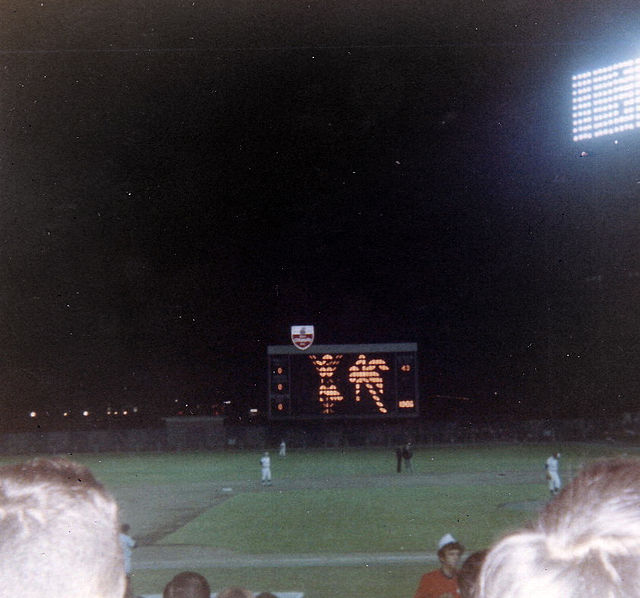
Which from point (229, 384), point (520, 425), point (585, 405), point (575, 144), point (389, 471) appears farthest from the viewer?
point (229, 384)

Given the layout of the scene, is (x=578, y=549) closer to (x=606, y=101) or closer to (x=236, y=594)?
(x=236, y=594)

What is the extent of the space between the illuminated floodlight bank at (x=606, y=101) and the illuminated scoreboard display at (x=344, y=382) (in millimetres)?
15798

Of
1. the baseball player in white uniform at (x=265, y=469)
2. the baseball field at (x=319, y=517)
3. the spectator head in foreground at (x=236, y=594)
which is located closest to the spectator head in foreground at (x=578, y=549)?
the baseball field at (x=319, y=517)

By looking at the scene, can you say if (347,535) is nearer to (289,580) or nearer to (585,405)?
(289,580)

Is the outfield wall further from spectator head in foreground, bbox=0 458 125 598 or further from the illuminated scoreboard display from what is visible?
spectator head in foreground, bbox=0 458 125 598

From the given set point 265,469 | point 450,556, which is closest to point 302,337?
point 265,469

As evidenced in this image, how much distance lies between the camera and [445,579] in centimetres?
595

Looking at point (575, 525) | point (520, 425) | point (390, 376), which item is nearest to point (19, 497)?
point (575, 525)

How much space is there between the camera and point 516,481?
89.8ft

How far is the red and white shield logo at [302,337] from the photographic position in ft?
127

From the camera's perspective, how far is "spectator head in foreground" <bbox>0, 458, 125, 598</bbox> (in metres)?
1.10

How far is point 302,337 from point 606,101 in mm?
20215

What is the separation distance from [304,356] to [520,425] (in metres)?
27.2

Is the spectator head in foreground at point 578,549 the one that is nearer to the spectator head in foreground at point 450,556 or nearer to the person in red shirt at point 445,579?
the person in red shirt at point 445,579
